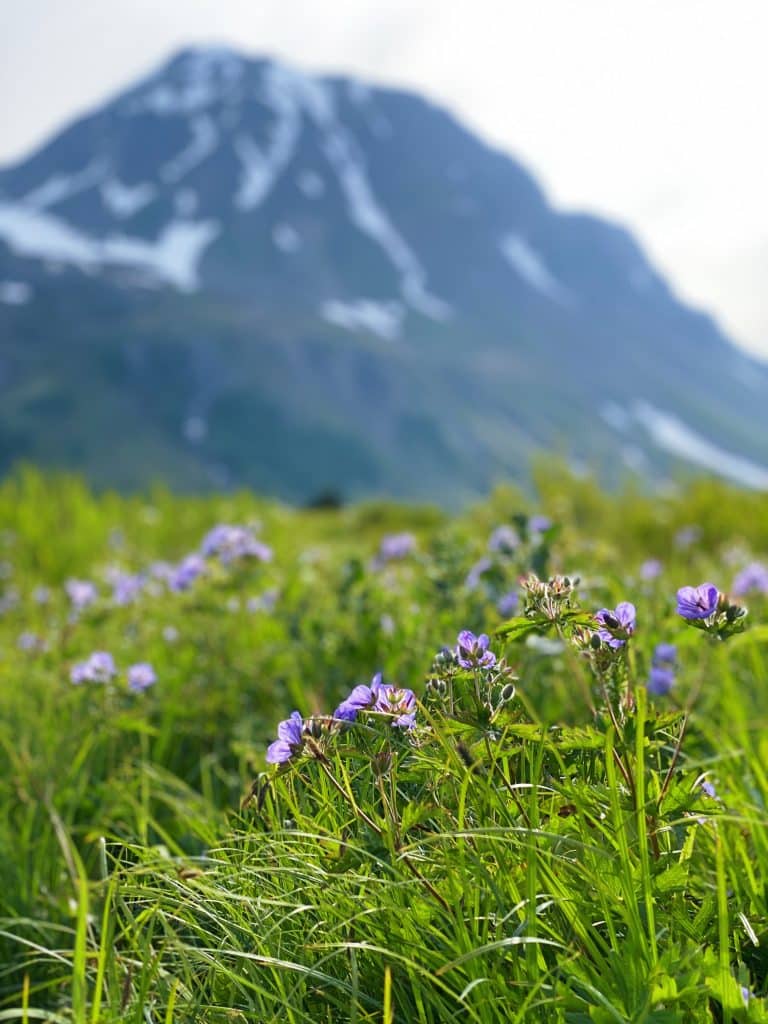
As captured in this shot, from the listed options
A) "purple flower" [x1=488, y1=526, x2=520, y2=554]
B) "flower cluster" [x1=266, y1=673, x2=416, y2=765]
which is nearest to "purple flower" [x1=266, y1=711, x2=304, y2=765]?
"flower cluster" [x1=266, y1=673, x2=416, y2=765]

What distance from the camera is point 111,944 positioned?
140 cm

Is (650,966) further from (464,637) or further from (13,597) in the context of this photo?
(13,597)

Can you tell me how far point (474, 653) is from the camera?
1402 millimetres

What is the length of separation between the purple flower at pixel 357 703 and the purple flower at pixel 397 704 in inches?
0.4

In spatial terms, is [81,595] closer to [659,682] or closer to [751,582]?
[751,582]

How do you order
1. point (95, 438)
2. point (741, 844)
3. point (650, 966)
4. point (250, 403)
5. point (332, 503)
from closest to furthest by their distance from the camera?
point (650, 966), point (741, 844), point (332, 503), point (95, 438), point (250, 403)

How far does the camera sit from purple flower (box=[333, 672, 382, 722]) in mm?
1423

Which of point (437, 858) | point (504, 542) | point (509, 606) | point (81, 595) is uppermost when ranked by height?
point (81, 595)

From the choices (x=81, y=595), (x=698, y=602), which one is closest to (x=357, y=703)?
(x=698, y=602)

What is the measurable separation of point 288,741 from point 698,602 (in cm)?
61

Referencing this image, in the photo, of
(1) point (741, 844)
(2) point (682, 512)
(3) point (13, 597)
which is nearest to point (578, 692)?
(1) point (741, 844)

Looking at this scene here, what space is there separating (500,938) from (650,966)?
19cm

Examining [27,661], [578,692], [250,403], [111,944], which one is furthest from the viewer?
[250,403]

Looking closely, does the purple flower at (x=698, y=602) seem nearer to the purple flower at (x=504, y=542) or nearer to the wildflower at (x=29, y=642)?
the purple flower at (x=504, y=542)
